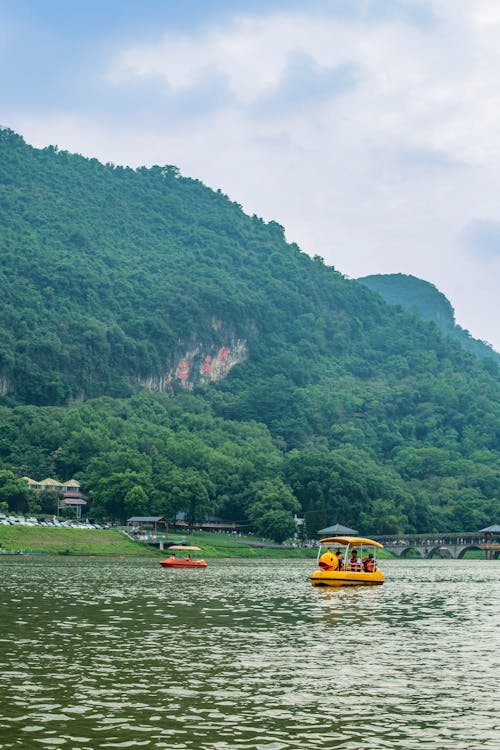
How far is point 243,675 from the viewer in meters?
31.0

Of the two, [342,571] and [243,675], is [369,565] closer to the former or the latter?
[342,571]

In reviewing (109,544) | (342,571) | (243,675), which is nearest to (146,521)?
(109,544)

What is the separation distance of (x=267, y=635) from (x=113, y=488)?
479ft

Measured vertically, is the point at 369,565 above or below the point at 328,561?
below

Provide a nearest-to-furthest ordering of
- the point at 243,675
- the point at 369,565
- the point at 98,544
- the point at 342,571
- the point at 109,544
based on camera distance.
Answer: the point at 243,675
the point at 342,571
the point at 369,565
the point at 98,544
the point at 109,544

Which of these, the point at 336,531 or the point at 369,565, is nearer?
the point at 369,565

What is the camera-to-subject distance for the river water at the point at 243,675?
76.0 ft

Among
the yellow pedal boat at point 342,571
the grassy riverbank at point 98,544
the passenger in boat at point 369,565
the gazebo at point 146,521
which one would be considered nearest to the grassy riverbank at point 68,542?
the grassy riverbank at point 98,544

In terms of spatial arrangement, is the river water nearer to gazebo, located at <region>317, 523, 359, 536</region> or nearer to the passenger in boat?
the passenger in boat

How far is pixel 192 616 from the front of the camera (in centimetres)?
4934

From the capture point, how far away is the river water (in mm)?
23172

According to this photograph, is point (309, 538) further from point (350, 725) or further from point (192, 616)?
point (350, 725)

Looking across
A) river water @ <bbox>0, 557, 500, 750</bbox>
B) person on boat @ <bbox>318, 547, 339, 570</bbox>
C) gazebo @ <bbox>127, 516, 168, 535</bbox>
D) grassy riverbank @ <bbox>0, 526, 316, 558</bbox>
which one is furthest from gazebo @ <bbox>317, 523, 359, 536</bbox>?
river water @ <bbox>0, 557, 500, 750</bbox>

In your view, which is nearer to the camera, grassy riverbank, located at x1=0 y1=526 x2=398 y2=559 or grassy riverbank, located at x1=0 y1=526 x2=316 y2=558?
grassy riverbank, located at x1=0 y1=526 x2=316 y2=558
